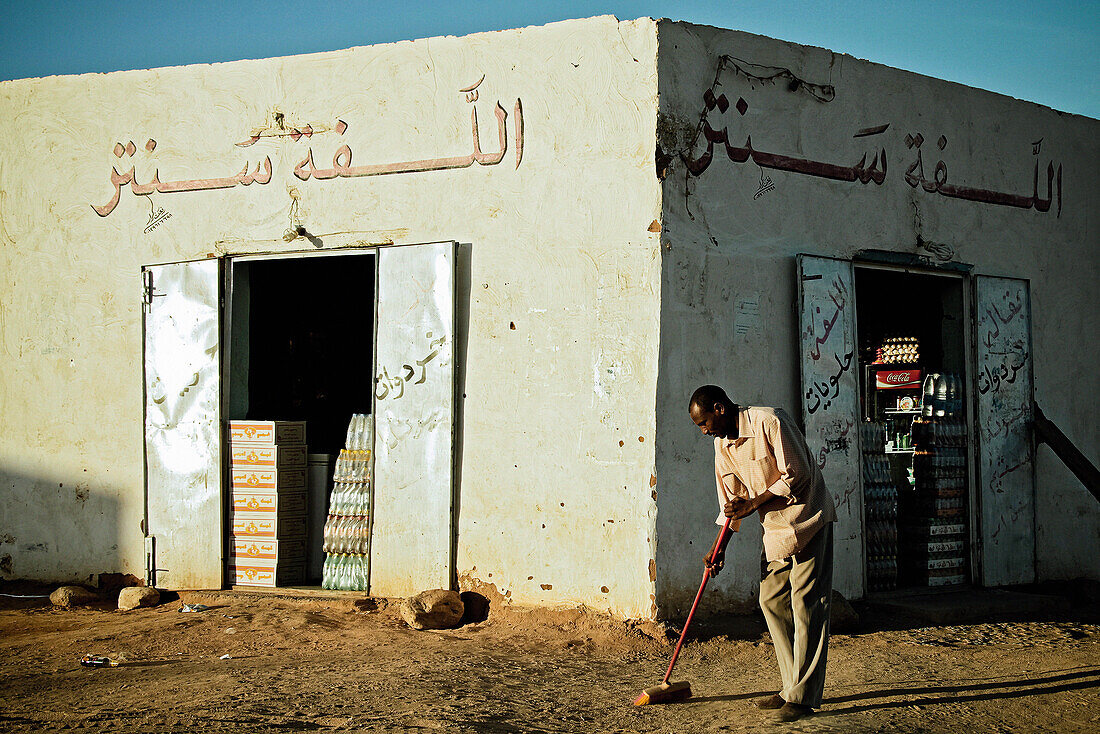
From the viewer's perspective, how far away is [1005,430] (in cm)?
852

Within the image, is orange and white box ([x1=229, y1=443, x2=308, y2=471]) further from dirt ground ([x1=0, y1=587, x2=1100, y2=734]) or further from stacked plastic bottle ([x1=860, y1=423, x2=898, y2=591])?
stacked plastic bottle ([x1=860, y1=423, x2=898, y2=591])

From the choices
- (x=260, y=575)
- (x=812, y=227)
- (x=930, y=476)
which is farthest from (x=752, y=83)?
(x=260, y=575)

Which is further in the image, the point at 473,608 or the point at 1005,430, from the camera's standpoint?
the point at 1005,430

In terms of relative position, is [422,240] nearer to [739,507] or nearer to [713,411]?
[713,411]

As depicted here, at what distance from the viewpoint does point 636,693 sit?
17.7ft

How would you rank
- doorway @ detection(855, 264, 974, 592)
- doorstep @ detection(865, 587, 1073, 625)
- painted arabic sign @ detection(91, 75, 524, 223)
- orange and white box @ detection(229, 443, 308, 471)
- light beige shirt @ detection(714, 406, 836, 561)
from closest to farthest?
light beige shirt @ detection(714, 406, 836, 561) < painted arabic sign @ detection(91, 75, 524, 223) < doorstep @ detection(865, 587, 1073, 625) < orange and white box @ detection(229, 443, 308, 471) < doorway @ detection(855, 264, 974, 592)

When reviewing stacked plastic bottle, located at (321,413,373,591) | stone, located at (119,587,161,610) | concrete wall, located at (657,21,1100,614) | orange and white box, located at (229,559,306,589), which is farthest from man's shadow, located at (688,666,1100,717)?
stone, located at (119,587,161,610)

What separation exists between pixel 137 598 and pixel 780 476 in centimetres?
520

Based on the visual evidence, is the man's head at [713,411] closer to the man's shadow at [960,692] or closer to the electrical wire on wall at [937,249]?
the man's shadow at [960,692]

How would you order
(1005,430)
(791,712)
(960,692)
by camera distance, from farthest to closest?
(1005,430) → (960,692) → (791,712)

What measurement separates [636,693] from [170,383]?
14.9 ft

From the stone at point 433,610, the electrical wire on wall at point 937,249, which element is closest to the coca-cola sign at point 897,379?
the electrical wire on wall at point 937,249

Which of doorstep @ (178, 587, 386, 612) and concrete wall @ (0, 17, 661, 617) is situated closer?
concrete wall @ (0, 17, 661, 617)

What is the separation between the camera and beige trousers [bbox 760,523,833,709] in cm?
484
